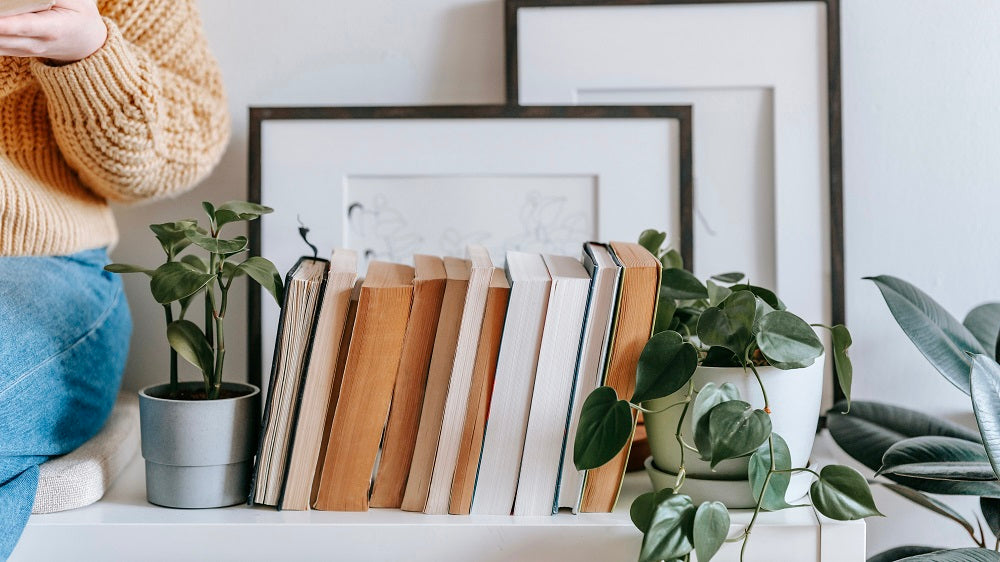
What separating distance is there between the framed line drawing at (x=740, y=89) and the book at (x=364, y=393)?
1.24 ft

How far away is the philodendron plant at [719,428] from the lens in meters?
0.56

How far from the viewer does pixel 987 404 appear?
622 millimetres


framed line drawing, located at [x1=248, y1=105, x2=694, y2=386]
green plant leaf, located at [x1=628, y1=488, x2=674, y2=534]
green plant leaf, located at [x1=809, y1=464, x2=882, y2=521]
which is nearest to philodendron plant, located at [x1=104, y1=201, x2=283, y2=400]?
framed line drawing, located at [x1=248, y1=105, x2=694, y2=386]

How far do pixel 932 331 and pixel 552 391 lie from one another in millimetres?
436

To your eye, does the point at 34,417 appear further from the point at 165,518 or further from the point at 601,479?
the point at 601,479

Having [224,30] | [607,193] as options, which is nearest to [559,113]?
[607,193]

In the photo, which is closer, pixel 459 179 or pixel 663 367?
pixel 663 367

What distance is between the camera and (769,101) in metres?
0.91

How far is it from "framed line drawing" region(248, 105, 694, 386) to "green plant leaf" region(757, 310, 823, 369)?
302 mm

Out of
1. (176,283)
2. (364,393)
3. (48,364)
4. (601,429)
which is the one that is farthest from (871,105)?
(48,364)

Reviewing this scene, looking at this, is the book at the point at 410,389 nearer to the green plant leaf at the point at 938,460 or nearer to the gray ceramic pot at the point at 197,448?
the gray ceramic pot at the point at 197,448

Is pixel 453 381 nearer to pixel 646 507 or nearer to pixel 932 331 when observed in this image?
pixel 646 507

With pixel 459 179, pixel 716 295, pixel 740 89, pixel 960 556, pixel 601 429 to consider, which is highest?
pixel 740 89

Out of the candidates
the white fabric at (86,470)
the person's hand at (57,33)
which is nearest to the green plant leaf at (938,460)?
the white fabric at (86,470)
